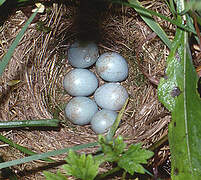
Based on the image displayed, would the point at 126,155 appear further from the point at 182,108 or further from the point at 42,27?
the point at 42,27

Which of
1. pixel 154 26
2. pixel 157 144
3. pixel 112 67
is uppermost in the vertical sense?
pixel 154 26

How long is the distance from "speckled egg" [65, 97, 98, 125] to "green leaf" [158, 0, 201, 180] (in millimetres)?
391

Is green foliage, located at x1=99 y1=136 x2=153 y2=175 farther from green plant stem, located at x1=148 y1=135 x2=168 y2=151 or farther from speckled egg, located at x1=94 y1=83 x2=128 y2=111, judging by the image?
speckled egg, located at x1=94 y1=83 x2=128 y2=111

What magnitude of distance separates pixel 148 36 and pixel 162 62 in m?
0.10

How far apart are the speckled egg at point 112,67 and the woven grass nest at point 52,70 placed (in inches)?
2.1

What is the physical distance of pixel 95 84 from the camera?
1359mm

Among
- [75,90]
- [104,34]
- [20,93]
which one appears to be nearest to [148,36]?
[104,34]

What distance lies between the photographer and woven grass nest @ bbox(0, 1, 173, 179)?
1.11m

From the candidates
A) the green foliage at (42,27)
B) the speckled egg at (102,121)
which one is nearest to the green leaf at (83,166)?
the speckled egg at (102,121)

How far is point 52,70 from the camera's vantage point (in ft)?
4.49

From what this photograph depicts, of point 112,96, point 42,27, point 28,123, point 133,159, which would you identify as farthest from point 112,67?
point 133,159

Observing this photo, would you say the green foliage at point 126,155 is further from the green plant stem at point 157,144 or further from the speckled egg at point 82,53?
the speckled egg at point 82,53

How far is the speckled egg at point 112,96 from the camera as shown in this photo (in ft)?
4.25

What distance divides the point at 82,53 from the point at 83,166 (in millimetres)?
629
